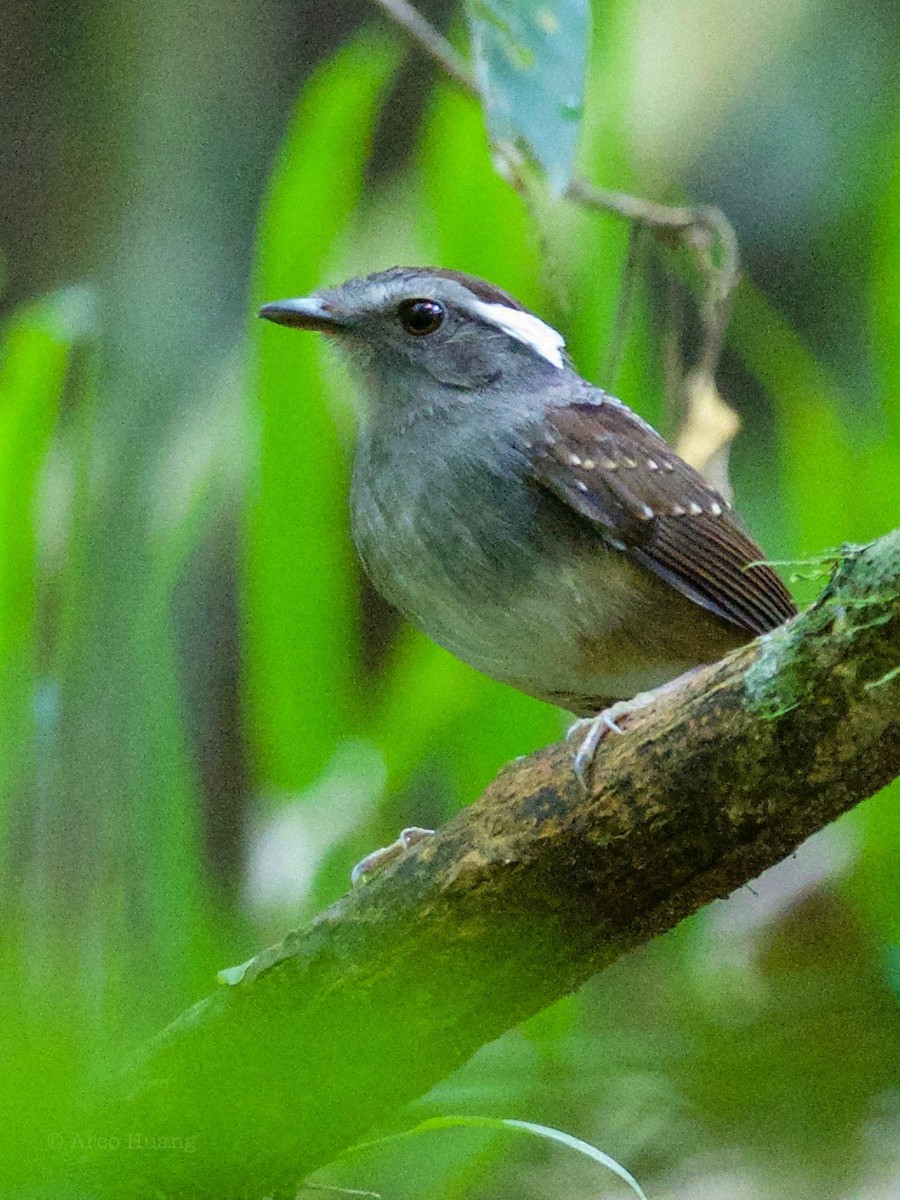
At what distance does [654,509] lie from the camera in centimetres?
172

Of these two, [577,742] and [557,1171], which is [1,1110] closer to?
[577,742]

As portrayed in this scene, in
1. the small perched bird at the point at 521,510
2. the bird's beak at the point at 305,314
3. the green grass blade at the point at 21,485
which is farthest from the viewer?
the green grass blade at the point at 21,485

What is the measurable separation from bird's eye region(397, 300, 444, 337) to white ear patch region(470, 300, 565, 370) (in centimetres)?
5

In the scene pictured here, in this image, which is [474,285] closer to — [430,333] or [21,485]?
[430,333]

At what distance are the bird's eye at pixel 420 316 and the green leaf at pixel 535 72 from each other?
0.24 metres

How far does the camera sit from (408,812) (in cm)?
214

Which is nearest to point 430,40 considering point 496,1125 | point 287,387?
point 287,387

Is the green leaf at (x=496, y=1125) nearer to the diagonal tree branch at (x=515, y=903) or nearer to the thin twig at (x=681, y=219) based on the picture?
the diagonal tree branch at (x=515, y=903)

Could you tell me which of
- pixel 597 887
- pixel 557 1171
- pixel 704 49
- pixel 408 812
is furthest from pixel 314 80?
pixel 557 1171

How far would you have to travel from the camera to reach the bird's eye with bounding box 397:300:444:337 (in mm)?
1837

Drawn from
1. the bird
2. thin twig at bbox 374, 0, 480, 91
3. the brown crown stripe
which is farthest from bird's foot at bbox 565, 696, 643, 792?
thin twig at bbox 374, 0, 480, 91

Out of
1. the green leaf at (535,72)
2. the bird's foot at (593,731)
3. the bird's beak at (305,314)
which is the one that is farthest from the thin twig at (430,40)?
the bird's foot at (593,731)

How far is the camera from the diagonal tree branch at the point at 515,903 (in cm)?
104

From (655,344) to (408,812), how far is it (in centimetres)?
91
